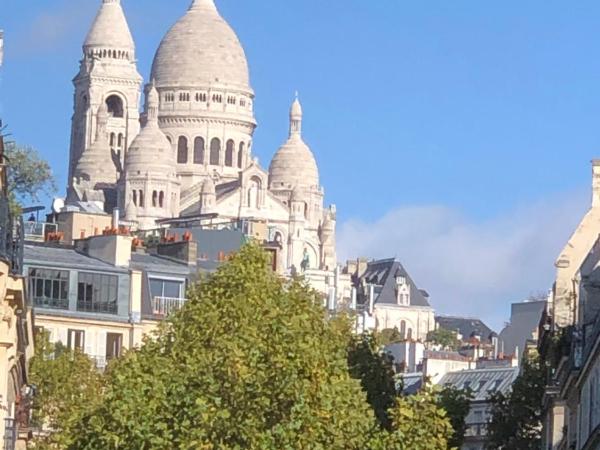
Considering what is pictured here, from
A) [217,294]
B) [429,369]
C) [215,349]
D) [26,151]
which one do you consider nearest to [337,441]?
[215,349]

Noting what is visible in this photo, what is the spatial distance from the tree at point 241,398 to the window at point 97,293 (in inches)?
920

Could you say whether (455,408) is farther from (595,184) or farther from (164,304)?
(595,184)

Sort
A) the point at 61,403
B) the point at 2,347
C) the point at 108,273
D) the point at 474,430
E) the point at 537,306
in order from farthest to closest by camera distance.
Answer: the point at 537,306, the point at 474,430, the point at 108,273, the point at 61,403, the point at 2,347

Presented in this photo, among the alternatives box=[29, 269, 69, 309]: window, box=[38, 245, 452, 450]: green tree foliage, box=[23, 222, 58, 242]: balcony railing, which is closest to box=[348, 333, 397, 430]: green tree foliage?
box=[29, 269, 69, 309]: window

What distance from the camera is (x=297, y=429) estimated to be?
5478cm

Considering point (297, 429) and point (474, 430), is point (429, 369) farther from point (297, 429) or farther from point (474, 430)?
point (297, 429)

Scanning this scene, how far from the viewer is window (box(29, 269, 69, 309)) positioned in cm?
8506

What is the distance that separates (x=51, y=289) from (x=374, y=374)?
350 inches

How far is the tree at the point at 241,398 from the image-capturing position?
54.8m

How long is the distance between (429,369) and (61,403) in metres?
57.4

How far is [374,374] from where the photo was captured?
82.7 m

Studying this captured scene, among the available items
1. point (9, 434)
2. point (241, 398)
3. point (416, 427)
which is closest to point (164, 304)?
point (416, 427)

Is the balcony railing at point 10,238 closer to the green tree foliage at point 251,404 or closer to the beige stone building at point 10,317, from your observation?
the beige stone building at point 10,317

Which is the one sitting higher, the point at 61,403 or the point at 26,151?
the point at 26,151
